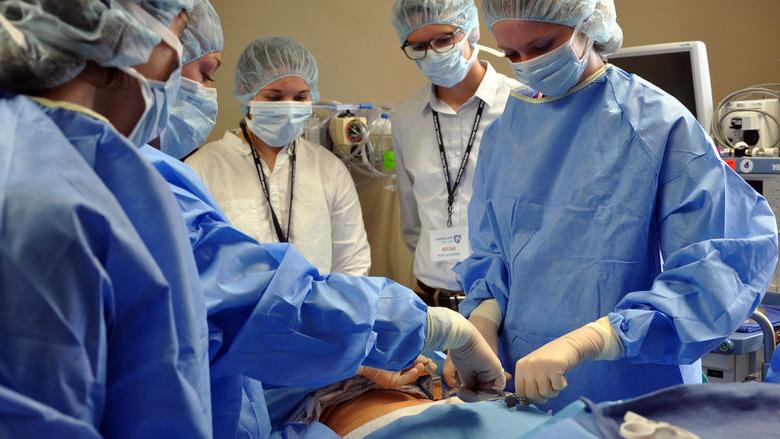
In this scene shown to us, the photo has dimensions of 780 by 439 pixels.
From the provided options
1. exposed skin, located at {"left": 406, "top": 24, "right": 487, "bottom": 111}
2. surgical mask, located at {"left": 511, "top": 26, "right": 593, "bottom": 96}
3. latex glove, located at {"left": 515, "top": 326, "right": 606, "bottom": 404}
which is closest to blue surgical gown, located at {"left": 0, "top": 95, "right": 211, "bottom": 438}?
latex glove, located at {"left": 515, "top": 326, "right": 606, "bottom": 404}

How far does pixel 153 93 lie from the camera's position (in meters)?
1.04

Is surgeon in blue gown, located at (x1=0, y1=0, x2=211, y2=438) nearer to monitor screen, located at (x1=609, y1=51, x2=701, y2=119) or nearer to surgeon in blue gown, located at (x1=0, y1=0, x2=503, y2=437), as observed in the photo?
surgeon in blue gown, located at (x1=0, y1=0, x2=503, y2=437)

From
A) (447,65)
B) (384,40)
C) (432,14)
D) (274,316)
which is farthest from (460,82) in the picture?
(274,316)

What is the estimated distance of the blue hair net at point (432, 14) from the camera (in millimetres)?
2699

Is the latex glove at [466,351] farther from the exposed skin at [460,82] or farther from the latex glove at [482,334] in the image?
the exposed skin at [460,82]

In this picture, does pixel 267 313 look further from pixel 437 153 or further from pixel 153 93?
pixel 437 153

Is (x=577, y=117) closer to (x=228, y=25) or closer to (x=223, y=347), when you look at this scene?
(x=223, y=347)

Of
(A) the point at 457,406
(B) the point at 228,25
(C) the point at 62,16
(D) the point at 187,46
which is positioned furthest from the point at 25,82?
(B) the point at 228,25

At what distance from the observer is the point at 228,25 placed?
140 inches

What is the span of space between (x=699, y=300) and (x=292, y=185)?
5.89ft

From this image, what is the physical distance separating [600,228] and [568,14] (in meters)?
0.45

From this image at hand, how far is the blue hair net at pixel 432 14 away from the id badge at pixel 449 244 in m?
0.73

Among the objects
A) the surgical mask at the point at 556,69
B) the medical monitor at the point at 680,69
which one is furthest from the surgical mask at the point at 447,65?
the surgical mask at the point at 556,69

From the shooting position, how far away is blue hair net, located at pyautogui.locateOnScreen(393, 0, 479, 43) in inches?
106
